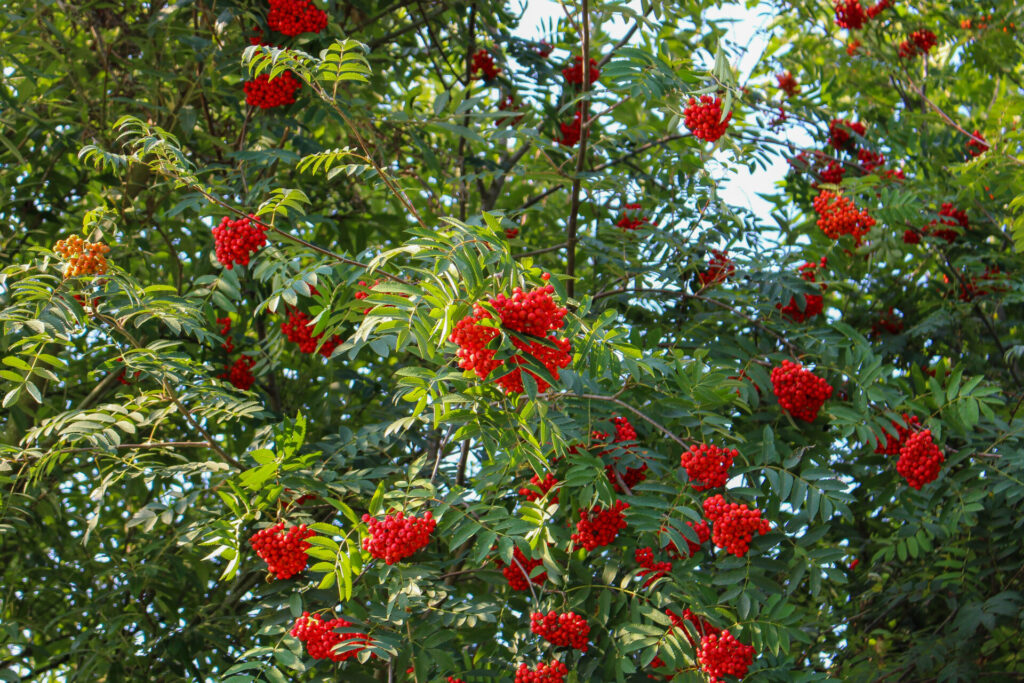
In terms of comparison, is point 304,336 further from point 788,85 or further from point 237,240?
point 788,85

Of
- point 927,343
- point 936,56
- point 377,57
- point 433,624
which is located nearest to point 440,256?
point 433,624

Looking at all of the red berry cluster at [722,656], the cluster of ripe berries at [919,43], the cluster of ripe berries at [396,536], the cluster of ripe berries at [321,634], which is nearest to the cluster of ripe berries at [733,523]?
the red berry cluster at [722,656]

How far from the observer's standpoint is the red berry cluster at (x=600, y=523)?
342cm

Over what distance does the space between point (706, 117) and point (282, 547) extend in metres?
2.26

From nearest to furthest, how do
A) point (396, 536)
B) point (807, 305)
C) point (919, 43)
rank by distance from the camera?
point (396, 536) → point (807, 305) → point (919, 43)

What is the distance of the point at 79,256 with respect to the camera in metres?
3.39

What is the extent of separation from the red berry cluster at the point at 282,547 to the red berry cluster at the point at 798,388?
196 cm

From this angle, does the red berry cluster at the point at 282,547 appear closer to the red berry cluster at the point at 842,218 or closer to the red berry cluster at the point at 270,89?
the red berry cluster at the point at 270,89

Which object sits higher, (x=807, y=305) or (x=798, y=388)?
(x=807, y=305)

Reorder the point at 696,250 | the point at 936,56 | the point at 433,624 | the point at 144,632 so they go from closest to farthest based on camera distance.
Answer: the point at 433,624
the point at 144,632
the point at 696,250
the point at 936,56

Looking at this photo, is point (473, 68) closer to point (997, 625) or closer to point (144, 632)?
point (144, 632)

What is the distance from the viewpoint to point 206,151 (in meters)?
Result: 5.36

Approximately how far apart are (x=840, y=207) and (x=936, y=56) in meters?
3.24

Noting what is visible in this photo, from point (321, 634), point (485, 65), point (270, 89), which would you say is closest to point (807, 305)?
point (485, 65)
